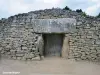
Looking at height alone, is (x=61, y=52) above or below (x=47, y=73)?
above

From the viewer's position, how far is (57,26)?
1029 cm

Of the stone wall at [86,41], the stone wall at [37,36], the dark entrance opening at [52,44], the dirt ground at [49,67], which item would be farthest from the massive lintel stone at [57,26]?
the dirt ground at [49,67]

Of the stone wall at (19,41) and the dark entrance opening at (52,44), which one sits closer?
the stone wall at (19,41)

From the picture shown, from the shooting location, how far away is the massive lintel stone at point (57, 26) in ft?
33.7

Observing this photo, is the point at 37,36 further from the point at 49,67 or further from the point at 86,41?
the point at 86,41

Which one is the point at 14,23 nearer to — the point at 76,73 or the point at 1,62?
the point at 1,62

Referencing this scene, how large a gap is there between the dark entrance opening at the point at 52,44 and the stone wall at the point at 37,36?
0.53 metres

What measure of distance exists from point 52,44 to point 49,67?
169cm

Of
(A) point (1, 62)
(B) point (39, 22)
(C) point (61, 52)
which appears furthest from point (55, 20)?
(A) point (1, 62)

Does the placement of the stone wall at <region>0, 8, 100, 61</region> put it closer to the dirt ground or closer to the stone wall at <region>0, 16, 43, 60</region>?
the stone wall at <region>0, 16, 43, 60</region>

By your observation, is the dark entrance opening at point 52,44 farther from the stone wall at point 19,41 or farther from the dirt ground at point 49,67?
the stone wall at point 19,41

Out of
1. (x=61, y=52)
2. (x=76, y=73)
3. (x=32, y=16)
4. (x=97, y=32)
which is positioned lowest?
(x=76, y=73)

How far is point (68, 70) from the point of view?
8.95m

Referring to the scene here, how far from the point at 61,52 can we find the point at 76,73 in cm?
214
